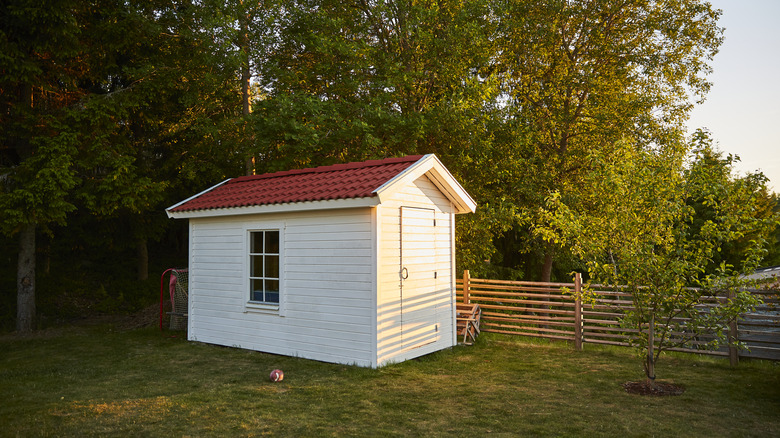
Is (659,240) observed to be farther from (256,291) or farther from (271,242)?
(256,291)

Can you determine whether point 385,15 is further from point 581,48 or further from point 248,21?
point 581,48

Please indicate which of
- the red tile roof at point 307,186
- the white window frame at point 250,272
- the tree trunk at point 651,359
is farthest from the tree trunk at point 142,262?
the tree trunk at point 651,359

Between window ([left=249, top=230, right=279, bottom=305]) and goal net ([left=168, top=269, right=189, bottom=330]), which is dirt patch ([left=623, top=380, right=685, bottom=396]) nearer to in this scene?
window ([left=249, top=230, right=279, bottom=305])

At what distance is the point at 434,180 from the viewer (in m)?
9.20

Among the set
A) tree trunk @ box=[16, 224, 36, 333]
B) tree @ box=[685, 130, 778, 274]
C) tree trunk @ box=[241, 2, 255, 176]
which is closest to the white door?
tree @ box=[685, 130, 778, 274]

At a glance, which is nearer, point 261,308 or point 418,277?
point 418,277

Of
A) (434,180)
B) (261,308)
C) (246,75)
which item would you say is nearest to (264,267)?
(261,308)

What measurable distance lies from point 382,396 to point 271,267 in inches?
141

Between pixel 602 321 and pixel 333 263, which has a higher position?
pixel 333 263

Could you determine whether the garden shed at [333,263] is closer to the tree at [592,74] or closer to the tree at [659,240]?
the tree at [659,240]

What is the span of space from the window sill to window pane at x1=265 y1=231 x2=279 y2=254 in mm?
920

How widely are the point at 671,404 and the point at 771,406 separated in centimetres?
110

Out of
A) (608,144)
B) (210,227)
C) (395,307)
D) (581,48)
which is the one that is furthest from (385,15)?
(395,307)

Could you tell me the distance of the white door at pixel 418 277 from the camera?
8.38 metres
